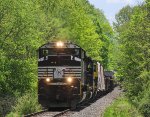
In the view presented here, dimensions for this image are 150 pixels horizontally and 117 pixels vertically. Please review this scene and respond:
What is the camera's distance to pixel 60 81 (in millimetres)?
27109

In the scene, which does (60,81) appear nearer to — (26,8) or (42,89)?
(42,89)

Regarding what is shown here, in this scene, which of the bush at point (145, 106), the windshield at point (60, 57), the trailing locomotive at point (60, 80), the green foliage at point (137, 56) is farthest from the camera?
the green foliage at point (137, 56)

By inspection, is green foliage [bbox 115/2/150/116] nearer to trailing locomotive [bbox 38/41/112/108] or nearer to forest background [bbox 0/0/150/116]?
forest background [bbox 0/0/150/116]

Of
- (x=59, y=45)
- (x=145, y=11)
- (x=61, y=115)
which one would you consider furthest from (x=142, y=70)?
(x=61, y=115)

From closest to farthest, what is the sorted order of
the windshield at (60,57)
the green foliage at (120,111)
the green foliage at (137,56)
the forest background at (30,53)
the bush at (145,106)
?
the green foliage at (120,111)
the windshield at (60,57)
the bush at (145,106)
the forest background at (30,53)
the green foliage at (137,56)

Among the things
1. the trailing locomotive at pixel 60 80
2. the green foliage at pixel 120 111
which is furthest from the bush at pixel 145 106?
the trailing locomotive at pixel 60 80

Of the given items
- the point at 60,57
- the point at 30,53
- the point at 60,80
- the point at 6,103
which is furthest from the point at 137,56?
the point at 60,80

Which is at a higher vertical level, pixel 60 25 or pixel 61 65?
pixel 60 25

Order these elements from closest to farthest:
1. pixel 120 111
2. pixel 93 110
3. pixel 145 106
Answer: pixel 120 111 < pixel 93 110 < pixel 145 106

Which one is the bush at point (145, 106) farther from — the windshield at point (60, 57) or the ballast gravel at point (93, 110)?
the windshield at point (60, 57)

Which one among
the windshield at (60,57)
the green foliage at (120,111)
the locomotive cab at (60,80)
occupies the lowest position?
the green foliage at (120,111)

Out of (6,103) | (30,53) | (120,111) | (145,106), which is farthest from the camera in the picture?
(30,53)

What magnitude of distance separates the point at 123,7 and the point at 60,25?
5348cm

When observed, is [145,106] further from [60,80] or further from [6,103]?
[6,103]
